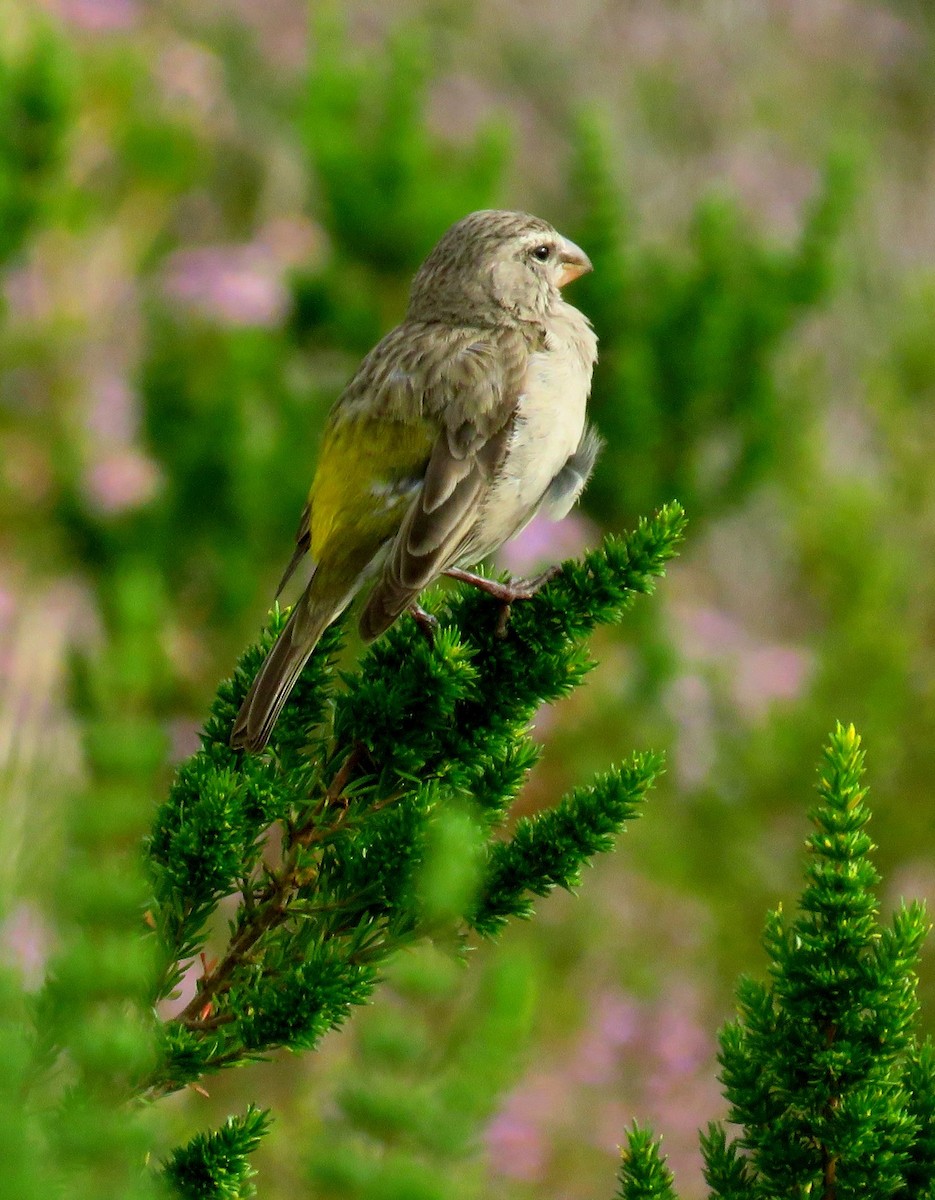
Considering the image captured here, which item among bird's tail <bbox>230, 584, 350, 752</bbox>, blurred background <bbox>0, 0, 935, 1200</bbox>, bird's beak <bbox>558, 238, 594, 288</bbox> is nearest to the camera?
bird's tail <bbox>230, 584, 350, 752</bbox>

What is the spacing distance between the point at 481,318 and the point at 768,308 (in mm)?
3091

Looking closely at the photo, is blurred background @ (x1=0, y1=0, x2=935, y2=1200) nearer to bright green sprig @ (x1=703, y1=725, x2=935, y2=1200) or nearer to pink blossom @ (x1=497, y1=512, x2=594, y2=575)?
pink blossom @ (x1=497, y1=512, x2=594, y2=575)

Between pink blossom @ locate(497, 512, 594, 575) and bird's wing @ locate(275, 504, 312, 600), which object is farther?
pink blossom @ locate(497, 512, 594, 575)

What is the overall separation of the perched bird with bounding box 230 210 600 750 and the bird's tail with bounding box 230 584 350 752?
0.23 metres

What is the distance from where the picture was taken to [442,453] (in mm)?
3230

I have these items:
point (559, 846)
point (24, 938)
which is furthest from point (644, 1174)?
point (24, 938)

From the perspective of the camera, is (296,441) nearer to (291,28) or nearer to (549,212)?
(549,212)

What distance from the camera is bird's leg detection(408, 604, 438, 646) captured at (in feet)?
7.84

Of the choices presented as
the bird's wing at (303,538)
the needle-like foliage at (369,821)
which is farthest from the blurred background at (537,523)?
the needle-like foliage at (369,821)

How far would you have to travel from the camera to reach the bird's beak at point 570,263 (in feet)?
13.2

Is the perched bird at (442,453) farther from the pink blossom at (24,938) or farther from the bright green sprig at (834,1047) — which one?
the bright green sprig at (834,1047)

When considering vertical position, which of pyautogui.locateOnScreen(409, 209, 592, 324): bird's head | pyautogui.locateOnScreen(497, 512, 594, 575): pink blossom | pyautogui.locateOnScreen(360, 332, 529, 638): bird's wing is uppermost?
pyautogui.locateOnScreen(497, 512, 594, 575): pink blossom

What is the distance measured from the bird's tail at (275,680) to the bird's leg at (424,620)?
0.16m

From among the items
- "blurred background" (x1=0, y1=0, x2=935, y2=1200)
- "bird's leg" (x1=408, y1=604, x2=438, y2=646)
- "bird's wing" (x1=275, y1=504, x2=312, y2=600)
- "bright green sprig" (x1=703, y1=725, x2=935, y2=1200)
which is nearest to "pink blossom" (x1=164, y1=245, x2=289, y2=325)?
"blurred background" (x1=0, y1=0, x2=935, y2=1200)
